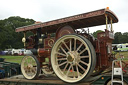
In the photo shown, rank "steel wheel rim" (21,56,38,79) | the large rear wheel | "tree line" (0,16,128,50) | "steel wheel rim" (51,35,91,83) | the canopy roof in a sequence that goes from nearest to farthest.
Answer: the large rear wheel → "steel wheel rim" (51,35,91,83) → the canopy roof → "steel wheel rim" (21,56,38,79) → "tree line" (0,16,128,50)

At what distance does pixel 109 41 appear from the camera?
568 centimetres

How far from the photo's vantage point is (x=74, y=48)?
5.30 m

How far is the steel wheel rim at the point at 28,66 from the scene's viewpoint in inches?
268

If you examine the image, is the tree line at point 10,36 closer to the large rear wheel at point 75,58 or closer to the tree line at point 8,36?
the tree line at point 8,36

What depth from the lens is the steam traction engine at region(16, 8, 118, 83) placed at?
4994 mm

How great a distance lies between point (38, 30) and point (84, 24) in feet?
7.83

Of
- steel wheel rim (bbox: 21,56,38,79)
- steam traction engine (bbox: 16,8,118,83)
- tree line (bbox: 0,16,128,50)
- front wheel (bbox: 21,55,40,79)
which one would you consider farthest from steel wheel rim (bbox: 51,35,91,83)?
tree line (bbox: 0,16,128,50)

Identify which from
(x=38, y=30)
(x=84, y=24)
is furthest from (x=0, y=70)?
(x=84, y=24)

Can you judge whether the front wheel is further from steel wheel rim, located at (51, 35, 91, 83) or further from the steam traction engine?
steel wheel rim, located at (51, 35, 91, 83)

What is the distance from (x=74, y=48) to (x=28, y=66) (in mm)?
2819

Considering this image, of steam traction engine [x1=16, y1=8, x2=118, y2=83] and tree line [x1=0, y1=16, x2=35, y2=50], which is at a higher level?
tree line [x1=0, y1=16, x2=35, y2=50]

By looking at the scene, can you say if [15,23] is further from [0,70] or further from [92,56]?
[92,56]

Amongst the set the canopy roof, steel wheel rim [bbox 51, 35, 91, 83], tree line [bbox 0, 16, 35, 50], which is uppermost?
tree line [bbox 0, 16, 35, 50]

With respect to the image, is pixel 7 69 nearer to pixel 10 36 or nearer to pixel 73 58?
pixel 73 58
